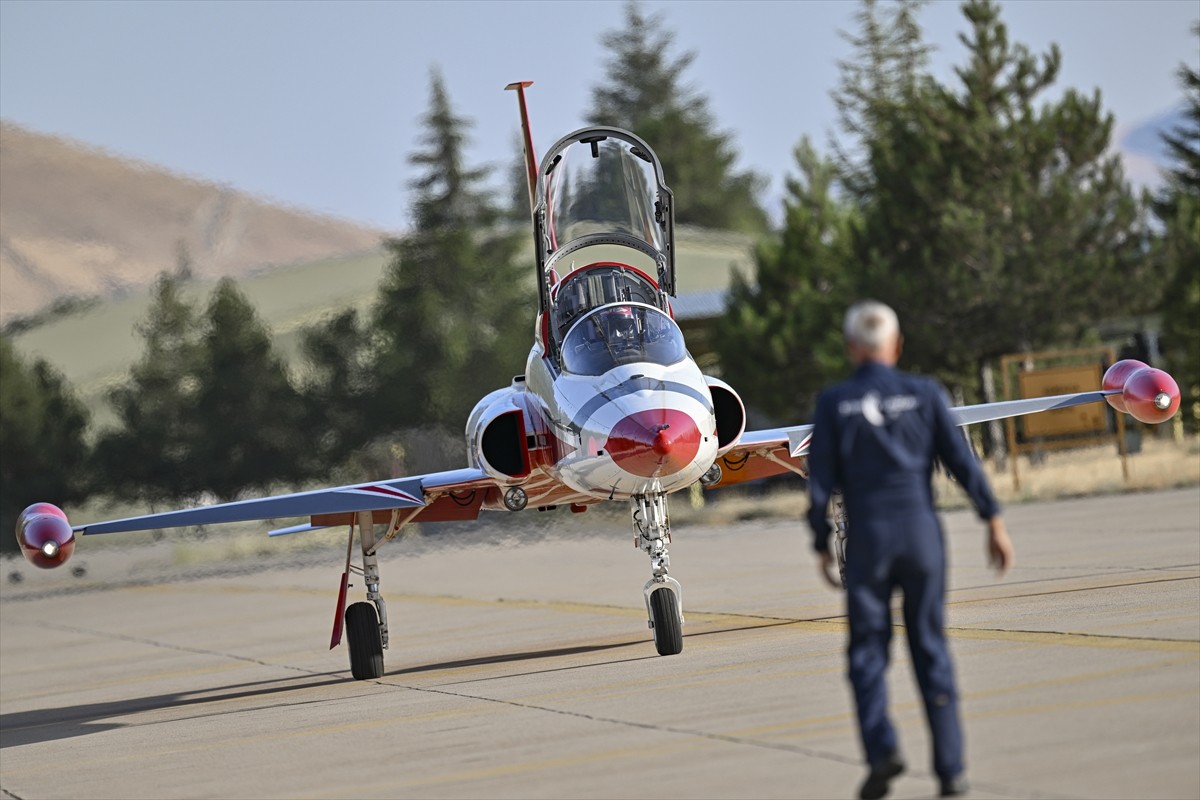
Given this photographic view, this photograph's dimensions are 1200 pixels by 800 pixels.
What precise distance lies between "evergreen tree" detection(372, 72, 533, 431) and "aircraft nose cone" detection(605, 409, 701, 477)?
33.6 metres

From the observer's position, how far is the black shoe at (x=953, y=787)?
6.18 meters

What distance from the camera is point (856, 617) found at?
638 centimetres

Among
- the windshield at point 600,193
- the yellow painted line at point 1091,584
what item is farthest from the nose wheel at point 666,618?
the windshield at point 600,193

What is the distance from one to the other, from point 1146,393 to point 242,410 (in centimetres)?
4270

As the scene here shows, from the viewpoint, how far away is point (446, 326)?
51625 millimetres

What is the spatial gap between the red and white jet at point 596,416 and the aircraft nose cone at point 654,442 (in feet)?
0.03

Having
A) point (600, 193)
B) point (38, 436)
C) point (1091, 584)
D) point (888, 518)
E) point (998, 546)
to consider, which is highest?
point (38, 436)

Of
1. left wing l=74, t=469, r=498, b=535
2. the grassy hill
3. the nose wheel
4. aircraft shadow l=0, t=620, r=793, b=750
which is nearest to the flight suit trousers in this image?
the nose wheel

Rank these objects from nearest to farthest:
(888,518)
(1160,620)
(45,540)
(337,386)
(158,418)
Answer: (888,518)
(1160,620)
(45,540)
(337,386)
(158,418)

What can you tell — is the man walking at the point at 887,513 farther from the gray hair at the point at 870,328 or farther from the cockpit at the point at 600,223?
the cockpit at the point at 600,223

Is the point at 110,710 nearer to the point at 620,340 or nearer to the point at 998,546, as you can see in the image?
the point at 620,340

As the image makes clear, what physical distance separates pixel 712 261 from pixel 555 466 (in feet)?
200

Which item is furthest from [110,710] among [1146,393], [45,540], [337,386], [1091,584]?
[337,386]

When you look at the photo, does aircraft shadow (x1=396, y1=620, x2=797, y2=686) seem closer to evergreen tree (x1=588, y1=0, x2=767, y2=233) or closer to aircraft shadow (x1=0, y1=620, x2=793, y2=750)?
aircraft shadow (x1=0, y1=620, x2=793, y2=750)
